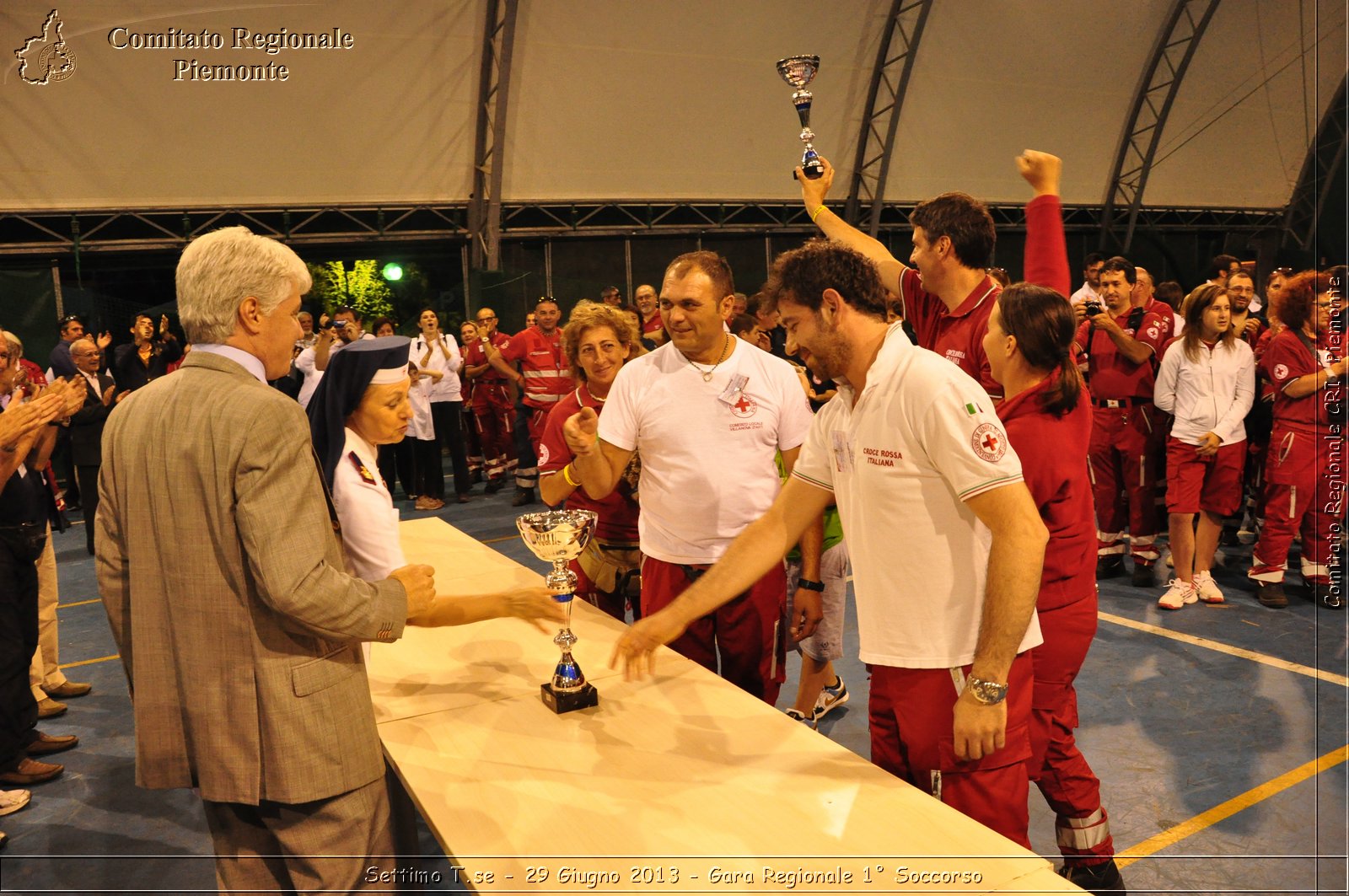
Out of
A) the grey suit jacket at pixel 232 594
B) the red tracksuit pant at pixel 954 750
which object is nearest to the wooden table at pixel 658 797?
the red tracksuit pant at pixel 954 750

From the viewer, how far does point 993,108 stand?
15.1m

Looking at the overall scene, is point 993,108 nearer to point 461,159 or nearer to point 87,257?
point 461,159

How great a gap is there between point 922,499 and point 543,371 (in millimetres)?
7341

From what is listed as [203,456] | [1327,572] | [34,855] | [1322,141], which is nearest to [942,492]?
[203,456]

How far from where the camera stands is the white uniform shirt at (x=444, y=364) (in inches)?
389

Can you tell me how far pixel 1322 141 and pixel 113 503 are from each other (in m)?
6.93

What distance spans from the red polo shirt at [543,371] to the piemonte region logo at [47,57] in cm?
613

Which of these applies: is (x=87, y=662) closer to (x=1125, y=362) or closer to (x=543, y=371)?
(x=543, y=371)

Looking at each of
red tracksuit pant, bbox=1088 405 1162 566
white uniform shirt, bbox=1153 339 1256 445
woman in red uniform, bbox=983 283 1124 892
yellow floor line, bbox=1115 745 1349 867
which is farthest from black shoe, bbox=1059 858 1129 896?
red tracksuit pant, bbox=1088 405 1162 566

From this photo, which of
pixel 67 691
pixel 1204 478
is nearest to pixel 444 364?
pixel 67 691

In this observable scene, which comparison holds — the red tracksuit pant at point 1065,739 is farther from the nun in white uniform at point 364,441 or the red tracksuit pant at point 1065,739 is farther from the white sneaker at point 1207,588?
the white sneaker at point 1207,588

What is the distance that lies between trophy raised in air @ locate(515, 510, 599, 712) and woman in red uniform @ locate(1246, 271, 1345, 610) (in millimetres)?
4846

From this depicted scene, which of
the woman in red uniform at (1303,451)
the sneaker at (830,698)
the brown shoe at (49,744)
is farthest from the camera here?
the woman in red uniform at (1303,451)

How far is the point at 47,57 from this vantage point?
1034 centimetres
